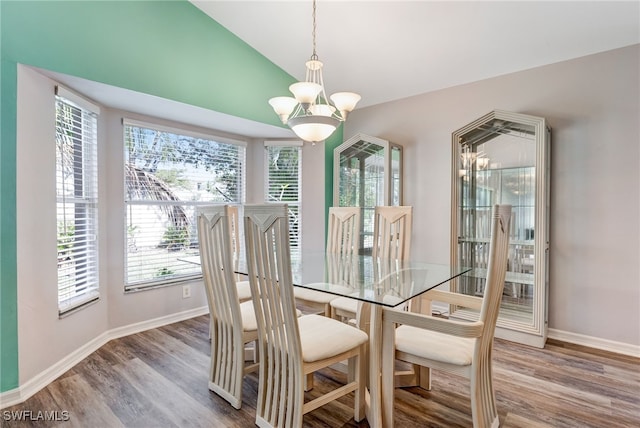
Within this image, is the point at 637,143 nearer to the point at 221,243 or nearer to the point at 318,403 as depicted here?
the point at 318,403

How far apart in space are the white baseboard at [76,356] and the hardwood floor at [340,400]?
0.06 m

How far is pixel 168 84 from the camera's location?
2.82 metres

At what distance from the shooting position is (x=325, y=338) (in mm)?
1755

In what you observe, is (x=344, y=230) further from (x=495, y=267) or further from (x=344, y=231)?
(x=495, y=267)

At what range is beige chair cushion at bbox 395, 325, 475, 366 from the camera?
158cm

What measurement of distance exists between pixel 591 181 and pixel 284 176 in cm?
320

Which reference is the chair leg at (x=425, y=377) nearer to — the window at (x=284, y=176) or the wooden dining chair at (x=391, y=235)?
the wooden dining chair at (x=391, y=235)

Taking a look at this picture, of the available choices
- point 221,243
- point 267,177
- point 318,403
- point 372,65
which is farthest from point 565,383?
point 267,177

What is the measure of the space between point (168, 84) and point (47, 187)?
124 centimetres

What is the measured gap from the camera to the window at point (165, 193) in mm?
3229

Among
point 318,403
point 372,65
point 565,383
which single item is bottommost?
point 565,383

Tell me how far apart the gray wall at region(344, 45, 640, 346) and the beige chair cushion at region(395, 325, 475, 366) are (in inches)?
72.5

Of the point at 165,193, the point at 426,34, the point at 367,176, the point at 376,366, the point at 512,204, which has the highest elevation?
the point at 426,34

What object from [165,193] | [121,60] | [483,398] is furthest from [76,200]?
[483,398]
